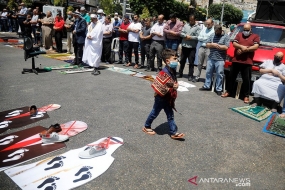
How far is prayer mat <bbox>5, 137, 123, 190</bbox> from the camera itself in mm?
3004

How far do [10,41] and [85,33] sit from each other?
8.27 meters

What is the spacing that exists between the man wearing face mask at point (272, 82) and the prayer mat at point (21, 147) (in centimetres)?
505

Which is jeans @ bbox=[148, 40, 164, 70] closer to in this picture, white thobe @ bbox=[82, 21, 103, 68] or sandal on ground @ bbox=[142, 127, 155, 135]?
white thobe @ bbox=[82, 21, 103, 68]

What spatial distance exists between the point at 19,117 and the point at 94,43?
478 centimetres

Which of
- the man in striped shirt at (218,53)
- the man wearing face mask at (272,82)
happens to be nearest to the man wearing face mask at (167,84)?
the man wearing face mask at (272,82)

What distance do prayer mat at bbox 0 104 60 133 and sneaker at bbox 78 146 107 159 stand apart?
1621 millimetres

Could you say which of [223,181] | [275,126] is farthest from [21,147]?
[275,126]

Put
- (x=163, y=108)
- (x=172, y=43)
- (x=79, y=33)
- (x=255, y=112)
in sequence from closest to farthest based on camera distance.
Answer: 1. (x=163, y=108)
2. (x=255, y=112)
3. (x=172, y=43)
4. (x=79, y=33)

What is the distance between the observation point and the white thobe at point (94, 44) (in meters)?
8.83

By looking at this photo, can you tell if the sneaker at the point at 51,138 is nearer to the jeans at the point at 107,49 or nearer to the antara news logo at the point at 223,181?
the antara news logo at the point at 223,181

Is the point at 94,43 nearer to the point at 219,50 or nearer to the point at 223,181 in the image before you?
the point at 219,50

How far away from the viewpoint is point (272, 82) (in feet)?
20.7

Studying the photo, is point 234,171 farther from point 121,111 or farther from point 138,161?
point 121,111

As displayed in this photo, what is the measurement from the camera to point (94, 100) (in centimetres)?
603
